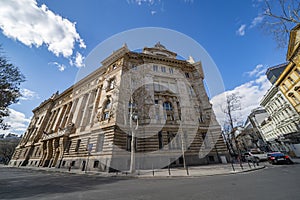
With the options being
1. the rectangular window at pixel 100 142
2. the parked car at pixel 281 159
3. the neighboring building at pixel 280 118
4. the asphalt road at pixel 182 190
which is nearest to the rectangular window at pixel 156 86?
the rectangular window at pixel 100 142

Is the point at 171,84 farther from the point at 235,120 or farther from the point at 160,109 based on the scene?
the point at 235,120

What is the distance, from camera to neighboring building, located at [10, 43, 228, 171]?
17828mm

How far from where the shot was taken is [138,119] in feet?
57.7

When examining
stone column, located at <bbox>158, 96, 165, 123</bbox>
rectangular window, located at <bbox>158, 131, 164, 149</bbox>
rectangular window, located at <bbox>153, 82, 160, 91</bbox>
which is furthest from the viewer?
rectangular window, located at <bbox>153, 82, 160, 91</bbox>

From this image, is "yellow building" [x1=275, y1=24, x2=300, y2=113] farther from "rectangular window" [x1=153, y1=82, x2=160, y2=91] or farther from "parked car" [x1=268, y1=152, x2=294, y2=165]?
"rectangular window" [x1=153, y1=82, x2=160, y2=91]

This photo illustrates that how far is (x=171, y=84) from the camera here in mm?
26578

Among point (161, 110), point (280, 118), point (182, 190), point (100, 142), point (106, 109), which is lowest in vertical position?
point (182, 190)

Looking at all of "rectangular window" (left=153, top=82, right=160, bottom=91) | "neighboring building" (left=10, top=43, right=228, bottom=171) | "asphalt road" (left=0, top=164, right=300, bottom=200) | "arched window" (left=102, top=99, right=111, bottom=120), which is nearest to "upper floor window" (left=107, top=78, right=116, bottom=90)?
"neighboring building" (left=10, top=43, right=228, bottom=171)

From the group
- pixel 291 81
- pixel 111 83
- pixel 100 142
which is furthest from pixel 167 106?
pixel 291 81

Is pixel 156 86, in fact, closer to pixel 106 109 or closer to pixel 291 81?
pixel 106 109

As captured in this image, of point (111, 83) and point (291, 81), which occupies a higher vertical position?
point (291, 81)

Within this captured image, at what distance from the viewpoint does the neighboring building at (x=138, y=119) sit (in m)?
17.8

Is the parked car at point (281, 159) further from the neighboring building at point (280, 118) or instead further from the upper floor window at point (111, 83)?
the upper floor window at point (111, 83)

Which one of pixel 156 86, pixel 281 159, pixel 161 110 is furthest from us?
pixel 156 86
